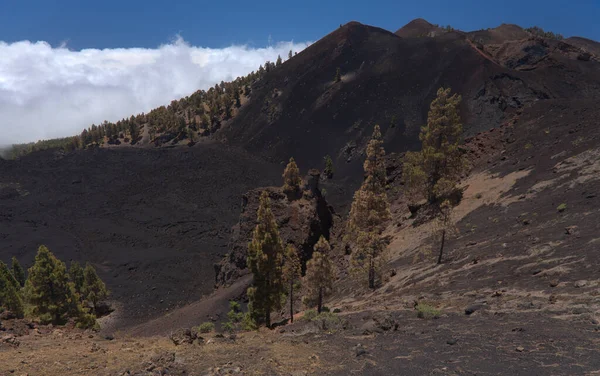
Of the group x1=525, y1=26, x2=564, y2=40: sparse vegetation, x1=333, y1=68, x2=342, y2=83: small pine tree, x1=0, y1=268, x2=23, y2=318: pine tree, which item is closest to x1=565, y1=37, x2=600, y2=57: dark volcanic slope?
x1=525, y1=26, x2=564, y2=40: sparse vegetation

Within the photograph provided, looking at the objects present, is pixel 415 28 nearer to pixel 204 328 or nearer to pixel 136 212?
pixel 136 212

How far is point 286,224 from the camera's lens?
42.6 meters

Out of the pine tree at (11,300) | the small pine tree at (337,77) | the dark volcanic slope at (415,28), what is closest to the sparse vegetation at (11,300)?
the pine tree at (11,300)

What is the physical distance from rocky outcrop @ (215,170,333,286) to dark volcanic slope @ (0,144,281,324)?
22.5 feet

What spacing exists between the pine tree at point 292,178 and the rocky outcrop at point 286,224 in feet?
3.44

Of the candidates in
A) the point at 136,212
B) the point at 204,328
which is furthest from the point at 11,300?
the point at 136,212

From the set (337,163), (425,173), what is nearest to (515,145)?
(425,173)

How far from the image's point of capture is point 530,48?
87.4 meters

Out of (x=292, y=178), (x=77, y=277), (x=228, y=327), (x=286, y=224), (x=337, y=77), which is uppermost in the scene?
(x=337, y=77)

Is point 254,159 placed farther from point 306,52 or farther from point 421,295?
point 421,295

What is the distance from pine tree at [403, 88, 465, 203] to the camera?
34.5m

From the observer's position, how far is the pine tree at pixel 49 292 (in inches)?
1044

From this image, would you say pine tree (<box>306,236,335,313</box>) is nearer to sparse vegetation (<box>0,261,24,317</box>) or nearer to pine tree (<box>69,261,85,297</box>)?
sparse vegetation (<box>0,261,24,317</box>)

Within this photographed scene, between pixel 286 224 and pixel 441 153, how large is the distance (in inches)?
776
